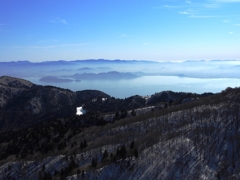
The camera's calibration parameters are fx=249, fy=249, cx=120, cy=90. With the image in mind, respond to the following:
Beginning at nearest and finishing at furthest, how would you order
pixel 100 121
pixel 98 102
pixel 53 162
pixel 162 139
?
1. pixel 162 139
2. pixel 53 162
3. pixel 100 121
4. pixel 98 102

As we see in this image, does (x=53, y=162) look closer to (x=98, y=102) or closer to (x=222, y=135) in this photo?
(x=222, y=135)

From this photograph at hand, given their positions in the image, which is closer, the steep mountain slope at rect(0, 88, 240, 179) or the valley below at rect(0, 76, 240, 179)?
the steep mountain slope at rect(0, 88, 240, 179)

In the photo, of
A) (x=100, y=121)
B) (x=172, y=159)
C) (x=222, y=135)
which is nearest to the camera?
(x=172, y=159)

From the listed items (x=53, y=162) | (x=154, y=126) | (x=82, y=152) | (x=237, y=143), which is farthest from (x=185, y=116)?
(x=53, y=162)

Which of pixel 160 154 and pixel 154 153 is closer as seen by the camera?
pixel 160 154

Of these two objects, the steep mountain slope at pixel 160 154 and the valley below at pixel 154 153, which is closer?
the steep mountain slope at pixel 160 154

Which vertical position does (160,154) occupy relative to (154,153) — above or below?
above

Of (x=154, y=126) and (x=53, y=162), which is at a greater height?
(x=154, y=126)

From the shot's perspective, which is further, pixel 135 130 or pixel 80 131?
pixel 80 131
